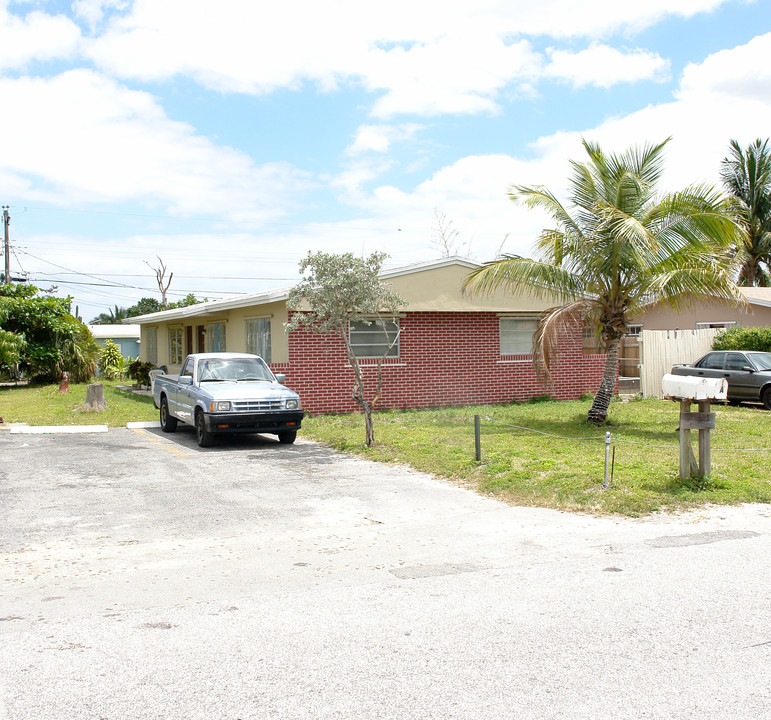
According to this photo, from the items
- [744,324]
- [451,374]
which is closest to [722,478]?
[451,374]

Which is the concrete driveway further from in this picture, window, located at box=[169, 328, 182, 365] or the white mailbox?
window, located at box=[169, 328, 182, 365]

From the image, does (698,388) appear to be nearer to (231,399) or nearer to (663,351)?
(231,399)

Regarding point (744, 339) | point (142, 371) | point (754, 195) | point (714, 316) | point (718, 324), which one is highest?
point (754, 195)

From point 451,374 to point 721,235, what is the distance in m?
7.46

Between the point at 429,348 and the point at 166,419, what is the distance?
6770mm

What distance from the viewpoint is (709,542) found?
6742 mm

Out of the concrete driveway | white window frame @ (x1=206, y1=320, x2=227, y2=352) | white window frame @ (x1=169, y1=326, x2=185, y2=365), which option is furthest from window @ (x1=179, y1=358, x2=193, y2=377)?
white window frame @ (x1=169, y1=326, x2=185, y2=365)

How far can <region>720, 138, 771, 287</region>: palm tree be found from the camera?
3600 cm

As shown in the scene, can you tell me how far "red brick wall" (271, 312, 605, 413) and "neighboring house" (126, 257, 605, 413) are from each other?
0.08 feet

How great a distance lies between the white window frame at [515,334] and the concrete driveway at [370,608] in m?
11.4

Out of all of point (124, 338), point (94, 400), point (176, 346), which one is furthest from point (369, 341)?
point (124, 338)

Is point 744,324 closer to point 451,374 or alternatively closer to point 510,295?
point 510,295

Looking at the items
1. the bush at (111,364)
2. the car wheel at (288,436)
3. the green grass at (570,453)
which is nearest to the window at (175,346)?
the bush at (111,364)

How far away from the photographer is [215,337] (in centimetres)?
2192
